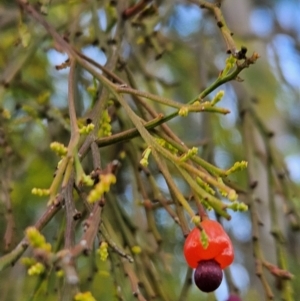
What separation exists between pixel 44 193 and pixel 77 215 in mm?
43

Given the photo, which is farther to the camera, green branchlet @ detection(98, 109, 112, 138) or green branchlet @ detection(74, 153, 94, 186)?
green branchlet @ detection(98, 109, 112, 138)

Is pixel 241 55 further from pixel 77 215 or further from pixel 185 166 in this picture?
pixel 77 215

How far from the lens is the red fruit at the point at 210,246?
66 cm

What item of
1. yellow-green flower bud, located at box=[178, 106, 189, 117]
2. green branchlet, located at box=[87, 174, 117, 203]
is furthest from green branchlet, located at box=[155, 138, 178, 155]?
green branchlet, located at box=[87, 174, 117, 203]

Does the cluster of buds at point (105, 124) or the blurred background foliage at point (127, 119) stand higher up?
the blurred background foliage at point (127, 119)

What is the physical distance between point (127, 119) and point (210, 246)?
484mm

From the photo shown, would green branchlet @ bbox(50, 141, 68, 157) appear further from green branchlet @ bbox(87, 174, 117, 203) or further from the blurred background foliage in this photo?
the blurred background foliage

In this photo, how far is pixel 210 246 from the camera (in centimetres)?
66

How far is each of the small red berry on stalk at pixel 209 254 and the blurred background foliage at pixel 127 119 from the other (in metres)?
0.20

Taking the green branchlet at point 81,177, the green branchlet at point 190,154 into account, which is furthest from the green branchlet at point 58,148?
the green branchlet at point 190,154

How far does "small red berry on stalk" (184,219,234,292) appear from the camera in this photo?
66 centimetres

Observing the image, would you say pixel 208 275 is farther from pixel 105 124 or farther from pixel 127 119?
pixel 127 119

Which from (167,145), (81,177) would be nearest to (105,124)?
(167,145)

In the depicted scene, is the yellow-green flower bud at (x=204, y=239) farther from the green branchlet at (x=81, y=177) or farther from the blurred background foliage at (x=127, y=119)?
the blurred background foliage at (x=127, y=119)
